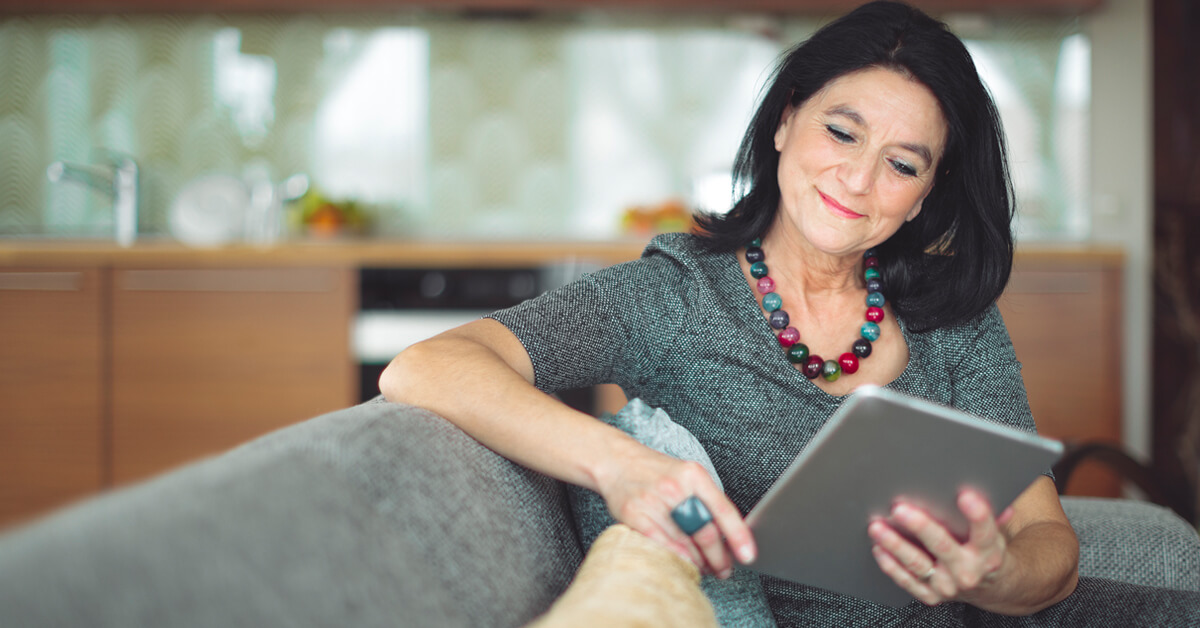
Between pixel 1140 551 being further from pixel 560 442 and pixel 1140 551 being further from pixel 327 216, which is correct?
pixel 327 216

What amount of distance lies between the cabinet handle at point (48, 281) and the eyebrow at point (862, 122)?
2868 millimetres

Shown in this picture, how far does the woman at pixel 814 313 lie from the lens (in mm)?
1032

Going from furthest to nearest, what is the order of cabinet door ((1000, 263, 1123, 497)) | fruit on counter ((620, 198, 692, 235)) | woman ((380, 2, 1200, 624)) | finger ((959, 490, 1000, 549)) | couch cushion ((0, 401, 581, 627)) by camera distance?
fruit on counter ((620, 198, 692, 235))
cabinet door ((1000, 263, 1123, 497))
woman ((380, 2, 1200, 624))
finger ((959, 490, 1000, 549))
couch cushion ((0, 401, 581, 627))

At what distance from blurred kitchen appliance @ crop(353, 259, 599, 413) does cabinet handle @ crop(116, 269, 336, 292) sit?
0.17 m

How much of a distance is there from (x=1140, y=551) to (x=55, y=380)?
3.30m

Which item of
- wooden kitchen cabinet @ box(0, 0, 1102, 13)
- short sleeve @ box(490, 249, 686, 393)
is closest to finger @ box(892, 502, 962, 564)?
short sleeve @ box(490, 249, 686, 393)

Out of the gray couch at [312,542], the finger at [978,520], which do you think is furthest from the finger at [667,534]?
the finger at [978,520]

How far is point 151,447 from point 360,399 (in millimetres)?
752

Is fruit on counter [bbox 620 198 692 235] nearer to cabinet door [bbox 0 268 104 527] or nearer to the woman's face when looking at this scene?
cabinet door [bbox 0 268 104 527]

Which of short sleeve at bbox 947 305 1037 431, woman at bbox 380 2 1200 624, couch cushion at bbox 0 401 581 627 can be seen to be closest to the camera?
couch cushion at bbox 0 401 581 627

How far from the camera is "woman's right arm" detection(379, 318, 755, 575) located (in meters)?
0.86

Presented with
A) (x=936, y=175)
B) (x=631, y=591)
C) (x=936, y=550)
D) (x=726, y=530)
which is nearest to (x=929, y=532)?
(x=936, y=550)

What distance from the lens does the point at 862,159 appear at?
129 centimetres

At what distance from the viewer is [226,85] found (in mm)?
3822
